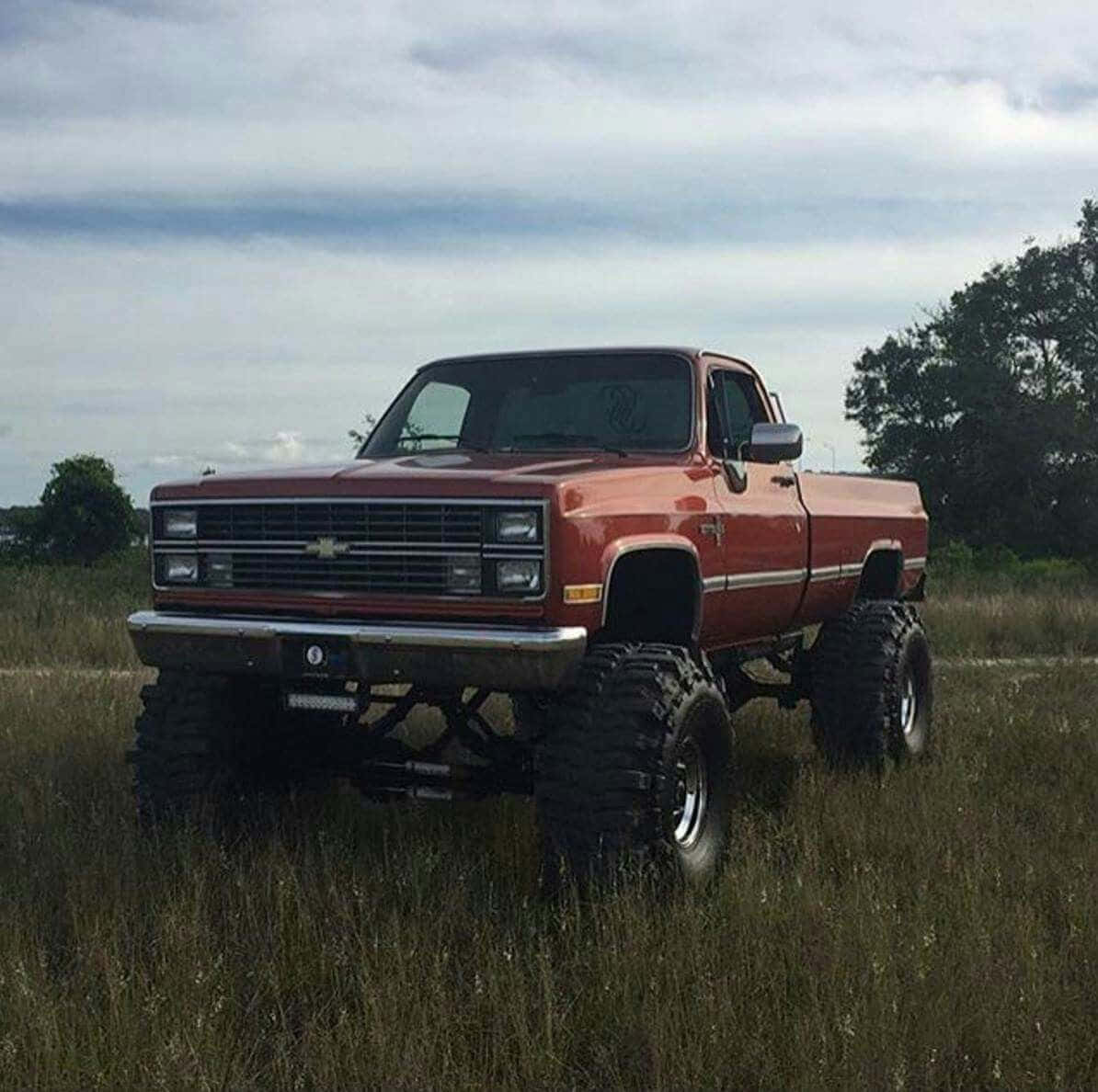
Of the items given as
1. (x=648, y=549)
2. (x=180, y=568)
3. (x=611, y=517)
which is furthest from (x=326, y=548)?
(x=648, y=549)

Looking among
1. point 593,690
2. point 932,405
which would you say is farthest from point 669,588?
point 932,405

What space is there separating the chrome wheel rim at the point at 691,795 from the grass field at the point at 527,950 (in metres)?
0.27

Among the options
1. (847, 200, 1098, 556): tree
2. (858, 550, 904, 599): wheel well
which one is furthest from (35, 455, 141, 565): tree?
(858, 550, 904, 599): wheel well

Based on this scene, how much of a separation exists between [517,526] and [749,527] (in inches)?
66.9

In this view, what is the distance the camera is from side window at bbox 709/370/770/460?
6617 mm

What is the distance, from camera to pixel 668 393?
6.53 meters

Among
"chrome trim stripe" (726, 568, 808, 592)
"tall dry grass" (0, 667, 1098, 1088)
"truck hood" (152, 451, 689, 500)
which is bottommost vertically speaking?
"tall dry grass" (0, 667, 1098, 1088)

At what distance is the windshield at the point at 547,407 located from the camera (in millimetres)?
6453

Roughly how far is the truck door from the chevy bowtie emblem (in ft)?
5.00

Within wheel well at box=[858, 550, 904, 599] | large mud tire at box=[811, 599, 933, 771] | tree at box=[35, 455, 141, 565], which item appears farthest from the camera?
tree at box=[35, 455, 141, 565]

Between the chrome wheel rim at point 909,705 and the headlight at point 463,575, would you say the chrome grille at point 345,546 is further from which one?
the chrome wheel rim at point 909,705

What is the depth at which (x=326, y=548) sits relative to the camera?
5.39 m

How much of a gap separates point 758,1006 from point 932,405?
1411 inches

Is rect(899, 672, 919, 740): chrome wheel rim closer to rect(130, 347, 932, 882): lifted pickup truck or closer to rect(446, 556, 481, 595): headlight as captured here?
rect(130, 347, 932, 882): lifted pickup truck
